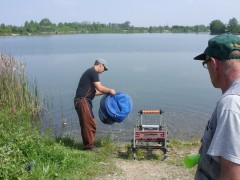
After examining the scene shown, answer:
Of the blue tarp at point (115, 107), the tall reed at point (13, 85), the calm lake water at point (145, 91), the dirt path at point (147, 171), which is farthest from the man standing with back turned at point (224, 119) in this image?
the tall reed at point (13, 85)

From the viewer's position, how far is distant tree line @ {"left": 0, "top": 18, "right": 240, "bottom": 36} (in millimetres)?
91062

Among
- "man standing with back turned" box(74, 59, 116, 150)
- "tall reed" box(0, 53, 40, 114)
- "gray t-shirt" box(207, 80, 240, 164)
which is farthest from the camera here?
"tall reed" box(0, 53, 40, 114)

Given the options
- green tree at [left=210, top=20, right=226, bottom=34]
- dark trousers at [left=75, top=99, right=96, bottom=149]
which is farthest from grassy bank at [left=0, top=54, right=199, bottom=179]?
green tree at [left=210, top=20, right=226, bottom=34]

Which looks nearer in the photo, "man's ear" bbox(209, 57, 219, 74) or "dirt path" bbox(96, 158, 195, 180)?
"man's ear" bbox(209, 57, 219, 74)

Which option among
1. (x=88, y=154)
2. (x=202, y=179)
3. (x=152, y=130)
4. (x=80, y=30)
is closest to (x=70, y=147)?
(x=88, y=154)

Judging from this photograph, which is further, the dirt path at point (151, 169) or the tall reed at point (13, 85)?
the tall reed at point (13, 85)

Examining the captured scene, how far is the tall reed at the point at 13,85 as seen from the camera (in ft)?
29.2

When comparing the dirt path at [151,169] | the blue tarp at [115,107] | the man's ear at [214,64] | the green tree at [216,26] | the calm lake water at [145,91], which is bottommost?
the calm lake water at [145,91]

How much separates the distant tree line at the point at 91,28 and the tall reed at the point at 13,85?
2555 inches

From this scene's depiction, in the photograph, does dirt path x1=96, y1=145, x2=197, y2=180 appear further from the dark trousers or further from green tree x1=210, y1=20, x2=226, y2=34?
green tree x1=210, y1=20, x2=226, y2=34

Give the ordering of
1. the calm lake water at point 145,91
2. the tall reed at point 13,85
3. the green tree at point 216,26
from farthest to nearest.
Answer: the green tree at point 216,26 → the calm lake water at point 145,91 → the tall reed at point 13,85

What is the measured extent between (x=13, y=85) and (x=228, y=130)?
8270 millimetres

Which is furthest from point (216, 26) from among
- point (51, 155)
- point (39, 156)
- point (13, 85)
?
point (39, 156)

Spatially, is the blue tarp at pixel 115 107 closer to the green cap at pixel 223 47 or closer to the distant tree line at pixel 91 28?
the green cap at pixel 223 47
